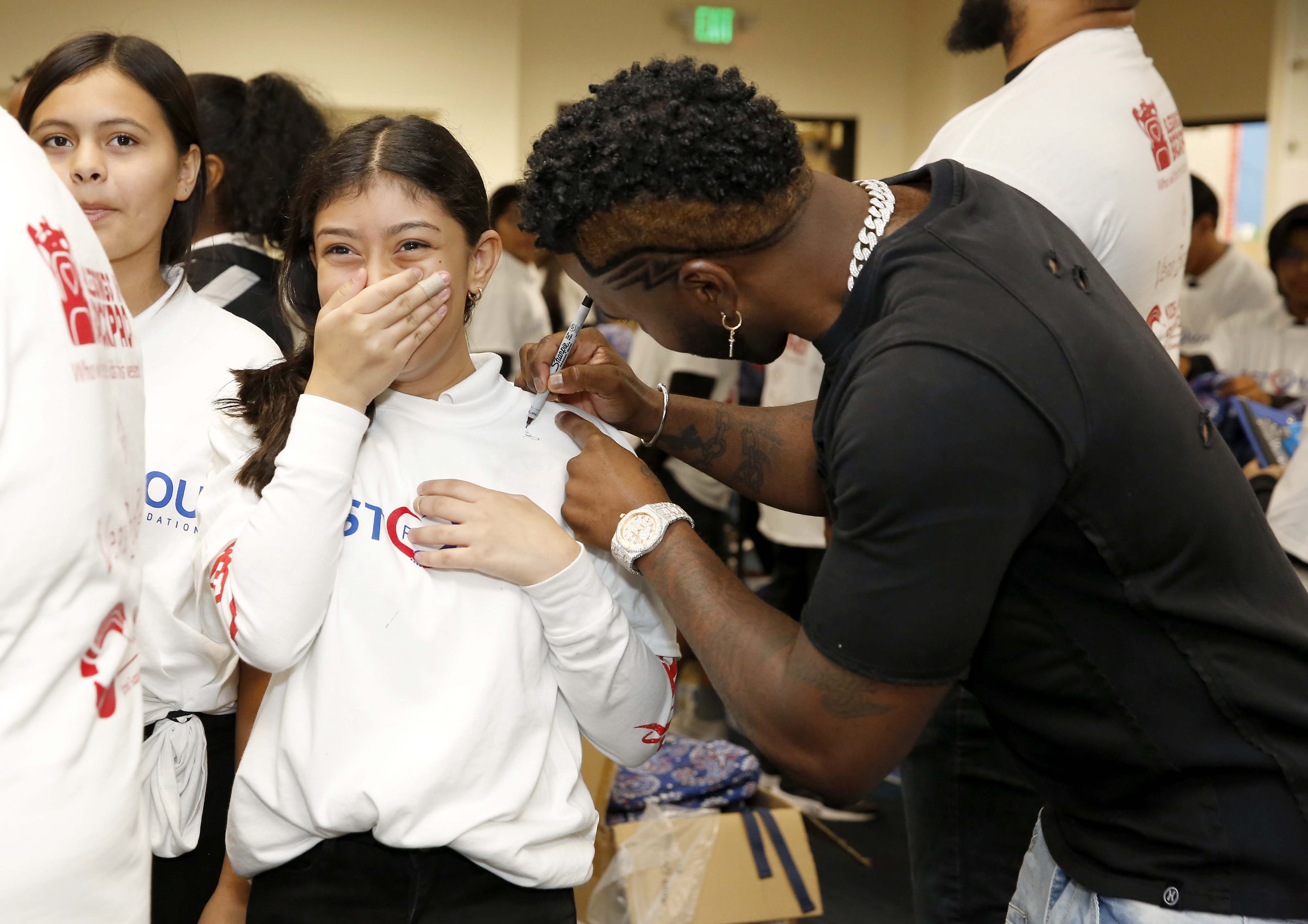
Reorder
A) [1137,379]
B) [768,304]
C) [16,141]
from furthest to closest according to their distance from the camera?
1. [768,304]
2. [1137,379]
3. [16,141]

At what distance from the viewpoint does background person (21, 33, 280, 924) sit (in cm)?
145

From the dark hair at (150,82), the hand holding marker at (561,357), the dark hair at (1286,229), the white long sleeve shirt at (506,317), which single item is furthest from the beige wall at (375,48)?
the hand holding marker at (561,357)

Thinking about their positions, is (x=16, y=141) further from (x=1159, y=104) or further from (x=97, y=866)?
(x=1159, y=104)

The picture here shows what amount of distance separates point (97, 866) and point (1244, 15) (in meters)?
8.97

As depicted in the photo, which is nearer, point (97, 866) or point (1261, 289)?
point (97, 866)

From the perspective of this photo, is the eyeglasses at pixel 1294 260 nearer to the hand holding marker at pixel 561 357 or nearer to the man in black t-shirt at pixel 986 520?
the man in black t-shirt at pixel 986 520

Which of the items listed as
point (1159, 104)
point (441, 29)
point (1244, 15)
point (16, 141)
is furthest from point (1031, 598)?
point (1244, 15)

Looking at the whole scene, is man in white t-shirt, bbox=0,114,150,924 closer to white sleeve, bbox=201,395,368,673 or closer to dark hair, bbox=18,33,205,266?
white sleeve, bbox=201,395,368,673

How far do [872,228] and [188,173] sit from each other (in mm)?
1124

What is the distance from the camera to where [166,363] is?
5.14 feet

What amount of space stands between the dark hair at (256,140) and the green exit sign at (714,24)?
22.4 feet

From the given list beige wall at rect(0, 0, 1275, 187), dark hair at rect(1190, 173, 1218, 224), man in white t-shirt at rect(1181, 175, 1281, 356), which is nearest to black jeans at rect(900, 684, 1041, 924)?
man in white t-shirt at rect(1181, 175, 1281, 356)

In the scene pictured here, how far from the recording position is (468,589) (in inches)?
51.4

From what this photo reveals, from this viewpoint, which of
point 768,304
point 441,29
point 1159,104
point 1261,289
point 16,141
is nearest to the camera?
point 16,141
